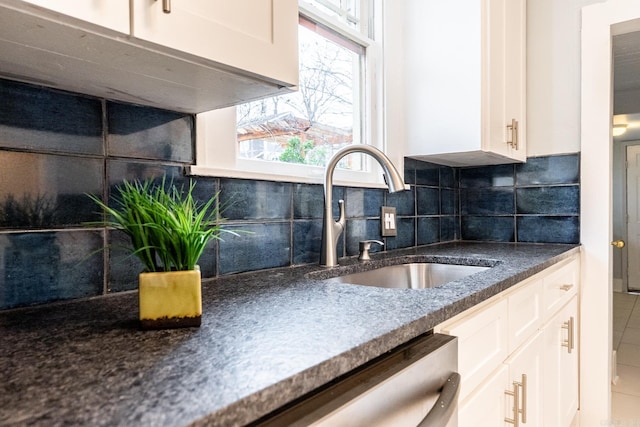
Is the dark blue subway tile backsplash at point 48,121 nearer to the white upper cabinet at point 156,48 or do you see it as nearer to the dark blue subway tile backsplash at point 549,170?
the white upper cabinet at point 156,48

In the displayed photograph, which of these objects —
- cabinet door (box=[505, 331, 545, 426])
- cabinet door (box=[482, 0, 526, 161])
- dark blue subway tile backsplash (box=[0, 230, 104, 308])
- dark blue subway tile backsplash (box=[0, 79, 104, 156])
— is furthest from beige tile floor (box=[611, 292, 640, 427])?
dark blue subway tile backsplash (box=[0, 79, 104, 156])

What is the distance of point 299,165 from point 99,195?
708 millimetres

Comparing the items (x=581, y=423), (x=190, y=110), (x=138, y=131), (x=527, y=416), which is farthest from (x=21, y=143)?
(x=581, y=423)

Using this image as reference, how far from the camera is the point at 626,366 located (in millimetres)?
2705

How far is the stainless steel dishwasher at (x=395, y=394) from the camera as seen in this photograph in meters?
0.49

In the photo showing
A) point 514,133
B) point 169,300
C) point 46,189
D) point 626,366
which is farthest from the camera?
point 626,366

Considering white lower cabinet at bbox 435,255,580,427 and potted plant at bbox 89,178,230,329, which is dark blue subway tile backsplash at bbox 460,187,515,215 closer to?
white lower cabinet at bbox 435,255,580,427

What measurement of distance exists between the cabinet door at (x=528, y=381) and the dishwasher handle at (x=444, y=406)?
44 cm

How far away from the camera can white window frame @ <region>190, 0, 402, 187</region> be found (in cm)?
108

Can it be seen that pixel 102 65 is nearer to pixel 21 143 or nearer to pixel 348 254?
pixel 21 143

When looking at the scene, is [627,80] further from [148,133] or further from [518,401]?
[148,133]

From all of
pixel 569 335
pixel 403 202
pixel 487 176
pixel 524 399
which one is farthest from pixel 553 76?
pixel 524 399

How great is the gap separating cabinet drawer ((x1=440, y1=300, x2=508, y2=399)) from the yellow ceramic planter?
0.46 m

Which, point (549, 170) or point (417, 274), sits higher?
point (549, 170)
